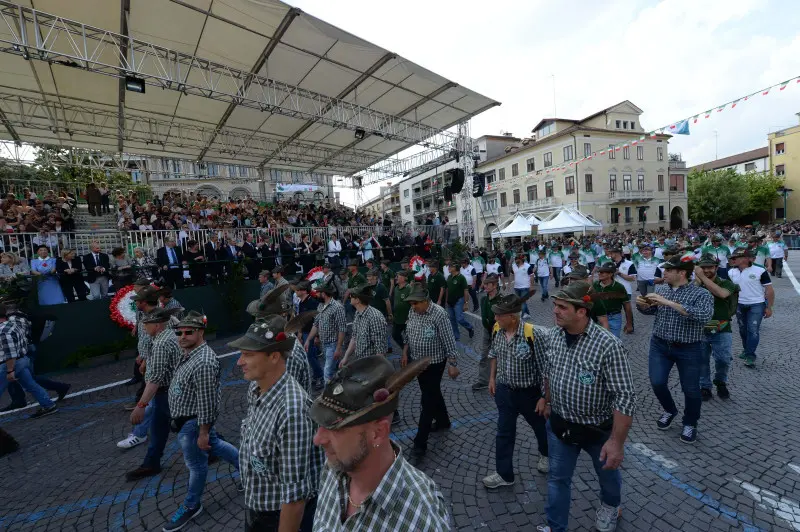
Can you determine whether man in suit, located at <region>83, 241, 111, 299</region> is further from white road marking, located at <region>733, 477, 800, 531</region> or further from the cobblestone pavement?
white road marking, located at <region>733, 477, 800, 531</region>

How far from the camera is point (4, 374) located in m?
5.44

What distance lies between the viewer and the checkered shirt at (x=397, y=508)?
129 centimetres

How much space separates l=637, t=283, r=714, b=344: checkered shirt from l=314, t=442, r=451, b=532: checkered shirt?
3780 mm

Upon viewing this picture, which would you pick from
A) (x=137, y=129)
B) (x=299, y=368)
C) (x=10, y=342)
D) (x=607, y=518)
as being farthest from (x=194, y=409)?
(x=137, y=129)

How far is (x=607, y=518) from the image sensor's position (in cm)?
285

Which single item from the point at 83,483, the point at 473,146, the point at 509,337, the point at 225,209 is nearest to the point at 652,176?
the point at 473,146

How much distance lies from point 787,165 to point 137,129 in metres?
70.7

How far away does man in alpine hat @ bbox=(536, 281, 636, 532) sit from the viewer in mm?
2490

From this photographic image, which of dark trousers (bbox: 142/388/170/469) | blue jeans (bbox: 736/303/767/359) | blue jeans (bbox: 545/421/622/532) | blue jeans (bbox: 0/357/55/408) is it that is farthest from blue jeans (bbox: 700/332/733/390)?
blue jeans (bbox: 0/357/55/408)

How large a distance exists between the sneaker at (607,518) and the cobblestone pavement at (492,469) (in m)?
0.13

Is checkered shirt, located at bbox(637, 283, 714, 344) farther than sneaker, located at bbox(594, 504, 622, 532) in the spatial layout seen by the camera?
Yes

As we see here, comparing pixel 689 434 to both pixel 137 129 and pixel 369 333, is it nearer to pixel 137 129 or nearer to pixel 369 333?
pixel 369 333

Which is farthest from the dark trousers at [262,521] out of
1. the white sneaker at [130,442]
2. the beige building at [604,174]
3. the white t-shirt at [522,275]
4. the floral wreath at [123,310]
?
the beige building at [604,174]

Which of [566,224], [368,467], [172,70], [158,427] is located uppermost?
[172,70]
